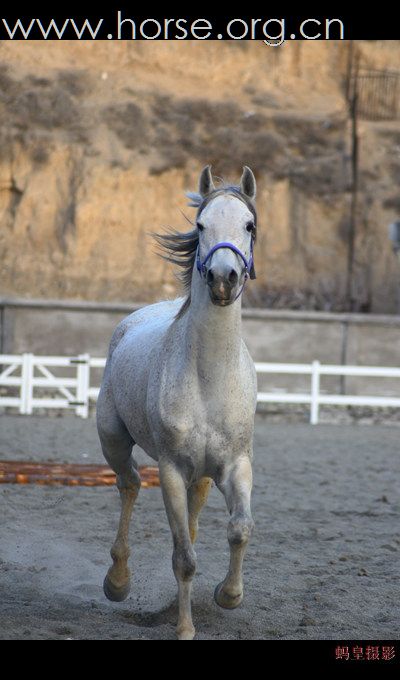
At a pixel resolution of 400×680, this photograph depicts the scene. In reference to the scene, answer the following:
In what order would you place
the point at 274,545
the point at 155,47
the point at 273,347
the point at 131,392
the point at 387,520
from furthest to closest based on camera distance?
the point at 155,47 < the point at 273,347 < the point at 387,520 < the point at 274,545 < the point at 131,392

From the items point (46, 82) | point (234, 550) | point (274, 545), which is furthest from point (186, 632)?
point (46, 82)

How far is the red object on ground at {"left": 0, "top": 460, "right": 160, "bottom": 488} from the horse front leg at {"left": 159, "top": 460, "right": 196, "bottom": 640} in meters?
3.93

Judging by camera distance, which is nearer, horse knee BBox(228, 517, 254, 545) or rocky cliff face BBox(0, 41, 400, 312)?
horse knee BBox(228, 517, 254, 545)

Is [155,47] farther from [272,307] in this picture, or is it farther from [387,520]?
[387,520]

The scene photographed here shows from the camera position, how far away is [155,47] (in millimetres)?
28422

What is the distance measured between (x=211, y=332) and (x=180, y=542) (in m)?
1.07

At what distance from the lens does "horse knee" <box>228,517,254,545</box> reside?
15.0ft

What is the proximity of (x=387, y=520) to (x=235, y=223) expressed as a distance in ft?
14.7

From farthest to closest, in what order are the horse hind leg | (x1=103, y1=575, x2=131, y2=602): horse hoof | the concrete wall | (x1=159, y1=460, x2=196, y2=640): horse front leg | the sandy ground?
the concrete wall → the horse hind leg → (x1=103, y1=575, x2=131, y2=602): horse hoof → the sandy ground → (x1=159, y1=460, x2=196, y2=640): horse front leg

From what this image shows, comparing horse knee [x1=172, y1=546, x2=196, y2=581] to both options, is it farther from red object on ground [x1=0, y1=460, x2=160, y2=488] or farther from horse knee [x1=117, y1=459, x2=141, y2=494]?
red object on ground [x1=0, y1=460, x2=160, y2=488]

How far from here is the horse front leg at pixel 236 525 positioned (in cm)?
459

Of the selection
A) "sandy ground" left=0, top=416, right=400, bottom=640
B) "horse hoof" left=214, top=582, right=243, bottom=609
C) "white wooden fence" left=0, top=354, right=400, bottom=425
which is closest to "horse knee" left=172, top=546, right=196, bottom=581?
"horse hoof" left=214, top=582, right=243, bottom=609

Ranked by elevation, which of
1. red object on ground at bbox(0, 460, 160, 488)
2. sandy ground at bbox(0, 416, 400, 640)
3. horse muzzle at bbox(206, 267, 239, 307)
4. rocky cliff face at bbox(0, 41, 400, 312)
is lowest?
sandy ground at bbox(0, 416, 400, 640)

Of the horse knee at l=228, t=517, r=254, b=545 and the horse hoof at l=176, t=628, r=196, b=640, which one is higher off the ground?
the horse knee at l=228, t=517, r=254, b=545
